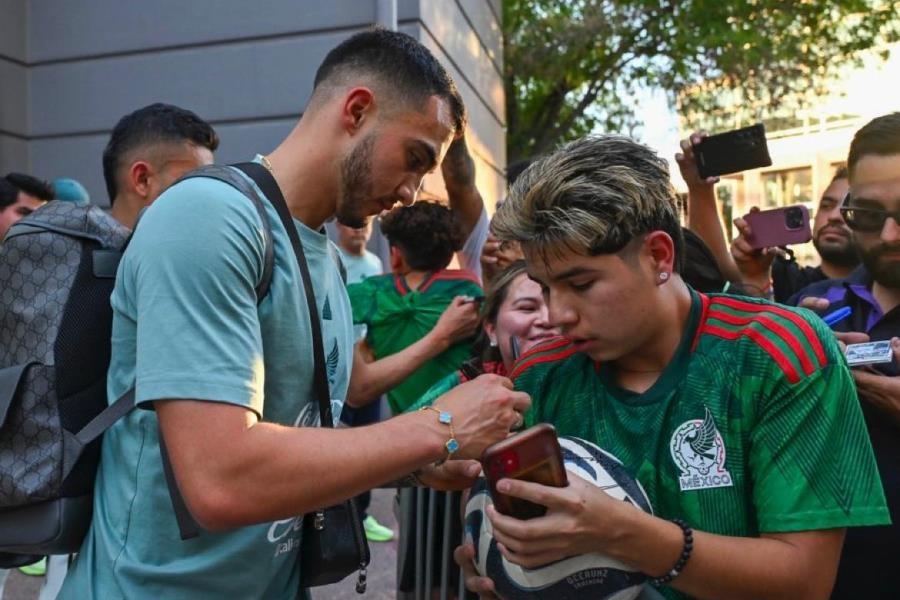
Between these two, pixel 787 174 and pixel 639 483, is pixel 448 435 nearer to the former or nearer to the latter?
pixel 639 483

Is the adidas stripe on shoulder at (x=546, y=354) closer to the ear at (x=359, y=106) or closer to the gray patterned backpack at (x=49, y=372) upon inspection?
the ear at (x=359, y=106)

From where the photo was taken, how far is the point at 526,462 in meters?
1.51

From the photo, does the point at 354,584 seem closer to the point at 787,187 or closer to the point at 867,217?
the point at 867,217

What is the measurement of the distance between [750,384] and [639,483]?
0.30 meters

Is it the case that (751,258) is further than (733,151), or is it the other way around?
(751,258)

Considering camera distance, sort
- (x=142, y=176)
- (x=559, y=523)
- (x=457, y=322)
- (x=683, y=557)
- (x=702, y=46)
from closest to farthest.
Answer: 1. (x=559, y=523)
2. (x=683, y=557)
3. (x=142, y=176)
4. (x=457, y=322)
5. (x=702, y=46)

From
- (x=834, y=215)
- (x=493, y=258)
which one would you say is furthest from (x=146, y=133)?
(x=834, y=215)

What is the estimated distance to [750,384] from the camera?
1.75m

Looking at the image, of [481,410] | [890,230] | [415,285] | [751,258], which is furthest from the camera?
[415,285]

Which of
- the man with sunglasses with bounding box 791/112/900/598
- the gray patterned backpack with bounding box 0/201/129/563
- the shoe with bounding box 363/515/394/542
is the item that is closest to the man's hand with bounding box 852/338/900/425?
the man with sunglasses with bounding box 791/112/900/598

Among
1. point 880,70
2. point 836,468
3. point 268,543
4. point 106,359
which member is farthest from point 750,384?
point 880,70

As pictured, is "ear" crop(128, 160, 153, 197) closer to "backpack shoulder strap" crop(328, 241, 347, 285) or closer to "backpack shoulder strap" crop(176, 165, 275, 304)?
"backpack shoulder strap" crop(328, 241, 347, 285)

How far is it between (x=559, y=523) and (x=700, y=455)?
43cm

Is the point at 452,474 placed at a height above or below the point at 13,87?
below
